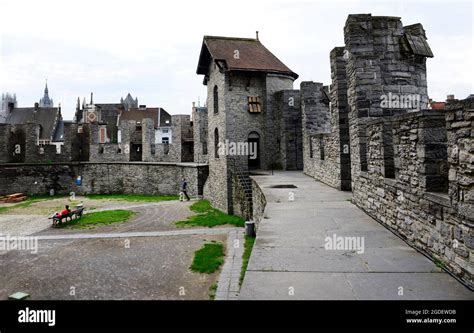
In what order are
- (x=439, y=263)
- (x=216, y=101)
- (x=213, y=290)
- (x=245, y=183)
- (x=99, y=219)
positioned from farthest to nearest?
(x=216, y=101), (x=99, y=219), (x=245, y=183), (x=213, y=290), (x=439, y=263)

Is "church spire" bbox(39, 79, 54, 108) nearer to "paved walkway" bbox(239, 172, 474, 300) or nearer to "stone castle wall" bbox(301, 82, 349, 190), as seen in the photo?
"stone castle wall" bbox(301, 82, 349, 190)

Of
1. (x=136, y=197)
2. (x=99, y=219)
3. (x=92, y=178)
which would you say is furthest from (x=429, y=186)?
(x=92, y=178)

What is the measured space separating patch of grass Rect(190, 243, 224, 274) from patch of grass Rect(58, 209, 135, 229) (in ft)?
25.5

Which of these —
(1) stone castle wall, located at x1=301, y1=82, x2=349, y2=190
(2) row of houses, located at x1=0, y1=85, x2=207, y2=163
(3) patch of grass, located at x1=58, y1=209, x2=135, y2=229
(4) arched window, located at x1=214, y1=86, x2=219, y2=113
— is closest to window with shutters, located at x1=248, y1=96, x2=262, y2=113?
(4) arched window, located at x1=214, y1=86, x2=219, y2=113

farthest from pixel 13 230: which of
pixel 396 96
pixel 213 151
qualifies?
pixel 396 96

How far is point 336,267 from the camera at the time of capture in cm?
435

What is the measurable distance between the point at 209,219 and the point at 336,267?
492 inches

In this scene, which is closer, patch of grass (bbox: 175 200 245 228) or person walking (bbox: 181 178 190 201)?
patch of grass (bbox: 175 200 245 228)

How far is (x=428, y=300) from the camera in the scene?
3355 mm

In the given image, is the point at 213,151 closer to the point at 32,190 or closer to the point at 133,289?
the point at 133,289

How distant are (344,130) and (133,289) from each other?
810cm

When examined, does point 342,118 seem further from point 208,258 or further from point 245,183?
point 245,183

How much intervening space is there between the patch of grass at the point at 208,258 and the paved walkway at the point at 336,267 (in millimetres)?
3115

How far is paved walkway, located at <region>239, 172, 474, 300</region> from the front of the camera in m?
3.56
